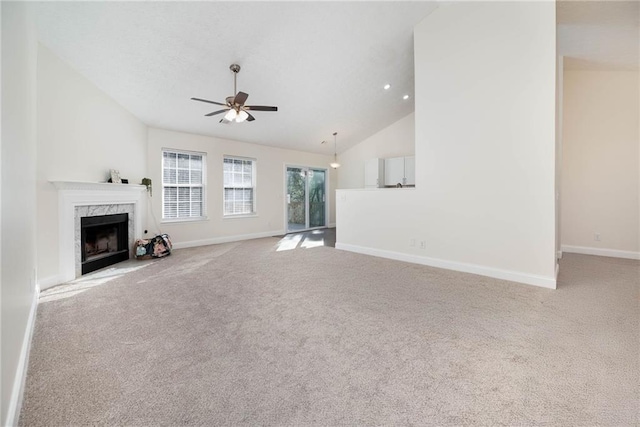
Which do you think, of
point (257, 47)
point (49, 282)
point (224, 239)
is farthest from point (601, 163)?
point (49, 282)

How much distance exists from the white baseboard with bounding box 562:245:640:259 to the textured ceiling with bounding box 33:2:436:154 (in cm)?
437

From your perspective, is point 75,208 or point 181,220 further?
point 181,220

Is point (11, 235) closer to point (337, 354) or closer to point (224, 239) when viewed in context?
point (337, 354)

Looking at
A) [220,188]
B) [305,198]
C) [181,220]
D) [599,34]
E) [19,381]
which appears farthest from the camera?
[305,198]

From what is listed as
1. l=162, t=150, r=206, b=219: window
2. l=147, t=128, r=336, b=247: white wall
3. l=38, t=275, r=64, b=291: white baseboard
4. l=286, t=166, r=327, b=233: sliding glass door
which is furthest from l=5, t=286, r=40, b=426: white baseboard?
l=286, t=166, r=327, b=233: sliding glass door

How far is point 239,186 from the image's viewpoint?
22.1 ft

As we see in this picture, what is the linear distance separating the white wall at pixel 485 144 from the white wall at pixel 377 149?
129 inches

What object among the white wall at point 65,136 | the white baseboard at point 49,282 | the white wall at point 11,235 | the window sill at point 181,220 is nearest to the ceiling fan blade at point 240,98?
the white wall at point 11,235

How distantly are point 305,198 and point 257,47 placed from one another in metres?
5.01

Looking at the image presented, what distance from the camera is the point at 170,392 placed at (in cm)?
147

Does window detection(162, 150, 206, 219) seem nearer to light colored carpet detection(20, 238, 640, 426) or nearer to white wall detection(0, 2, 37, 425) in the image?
light colored carpet detection(20, 238, 640, 426)

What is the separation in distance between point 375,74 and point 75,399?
5522mm

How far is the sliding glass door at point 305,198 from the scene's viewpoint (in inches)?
316

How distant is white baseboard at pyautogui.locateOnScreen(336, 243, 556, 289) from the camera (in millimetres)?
3145
